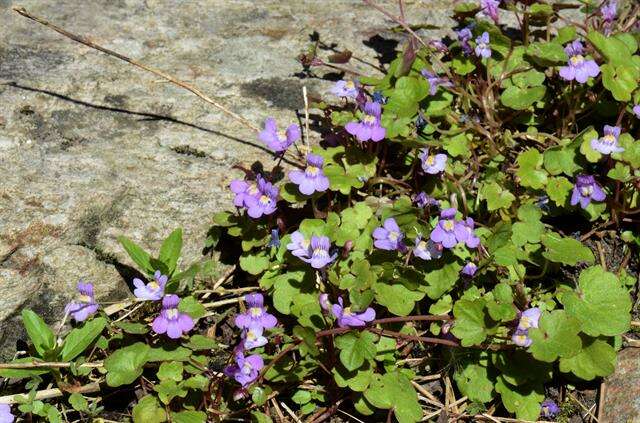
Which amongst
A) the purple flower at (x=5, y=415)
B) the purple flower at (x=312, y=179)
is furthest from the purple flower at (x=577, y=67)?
the purple flower at (x=5, y=415)

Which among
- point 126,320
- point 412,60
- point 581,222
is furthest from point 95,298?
point 581,222

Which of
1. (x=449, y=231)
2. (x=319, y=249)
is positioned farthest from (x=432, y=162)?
(x=319, y=249)

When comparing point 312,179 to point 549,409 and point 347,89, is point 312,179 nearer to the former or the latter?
point 347,89

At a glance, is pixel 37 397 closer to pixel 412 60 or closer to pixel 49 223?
pixel 49 223

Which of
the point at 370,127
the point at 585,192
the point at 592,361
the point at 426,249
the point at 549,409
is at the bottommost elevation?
the point at 549,409

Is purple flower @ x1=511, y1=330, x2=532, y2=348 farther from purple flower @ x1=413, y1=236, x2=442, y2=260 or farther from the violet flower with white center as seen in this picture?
the violet flower with white center

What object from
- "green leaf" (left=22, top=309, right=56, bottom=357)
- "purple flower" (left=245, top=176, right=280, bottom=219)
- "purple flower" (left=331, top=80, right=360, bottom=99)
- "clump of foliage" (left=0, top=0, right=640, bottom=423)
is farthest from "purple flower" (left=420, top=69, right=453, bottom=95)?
"green leaf" (left=22, top=309, right=56, bottom=357)
